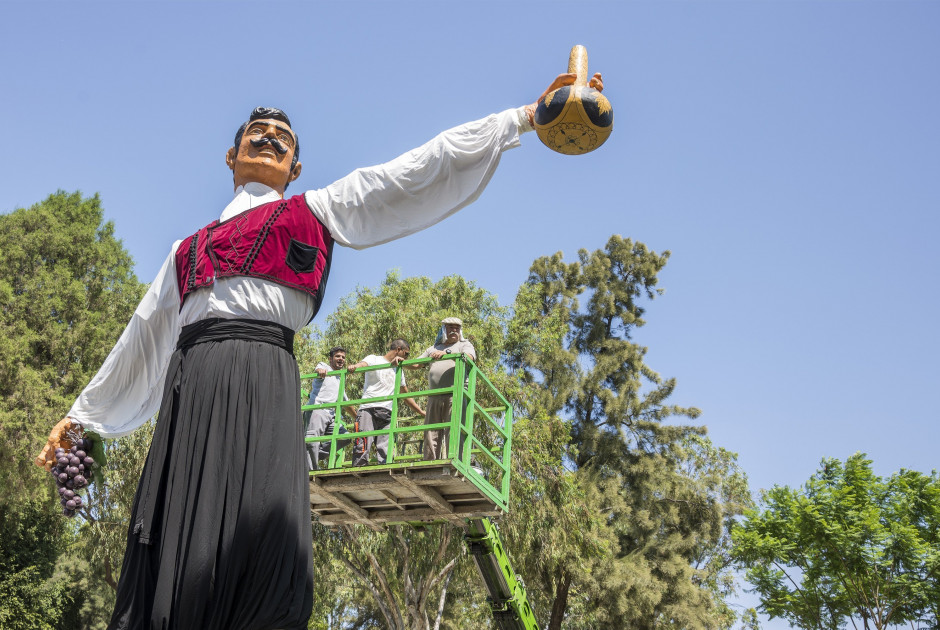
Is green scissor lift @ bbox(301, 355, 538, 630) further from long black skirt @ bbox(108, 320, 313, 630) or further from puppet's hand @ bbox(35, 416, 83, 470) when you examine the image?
long black skirt @ bbox(108, 320, 313, 630)

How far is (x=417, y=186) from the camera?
3701 millimetres

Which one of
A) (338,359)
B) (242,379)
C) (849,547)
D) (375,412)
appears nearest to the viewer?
(242,379)

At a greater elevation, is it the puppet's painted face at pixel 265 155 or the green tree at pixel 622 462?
the green tree at pixel 622 462

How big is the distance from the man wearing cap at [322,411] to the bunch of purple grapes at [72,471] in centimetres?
627

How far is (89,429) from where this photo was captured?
4.07m

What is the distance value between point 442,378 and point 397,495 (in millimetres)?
1553

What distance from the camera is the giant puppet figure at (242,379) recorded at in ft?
10.2

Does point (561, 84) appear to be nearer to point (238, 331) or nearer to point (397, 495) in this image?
point (238, 331)

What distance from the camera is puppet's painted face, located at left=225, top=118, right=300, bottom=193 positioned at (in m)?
4.12

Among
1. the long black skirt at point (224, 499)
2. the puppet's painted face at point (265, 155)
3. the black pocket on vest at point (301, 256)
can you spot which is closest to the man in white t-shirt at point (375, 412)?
the puppet's painted face at point (265, 155)

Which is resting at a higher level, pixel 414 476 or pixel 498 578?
pixel 414 476

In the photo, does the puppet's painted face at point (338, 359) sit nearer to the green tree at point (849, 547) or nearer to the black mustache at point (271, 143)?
the black mustache at point (271, 143)

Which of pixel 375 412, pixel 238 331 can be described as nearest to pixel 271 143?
pixel 238 331

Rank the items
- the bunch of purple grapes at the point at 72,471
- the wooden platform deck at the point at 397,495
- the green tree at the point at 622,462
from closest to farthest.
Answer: the bunch of purple grapes at the point at 72,471
the wooden platform deck at the point at 397,495
the green tree at the point at 622,462
